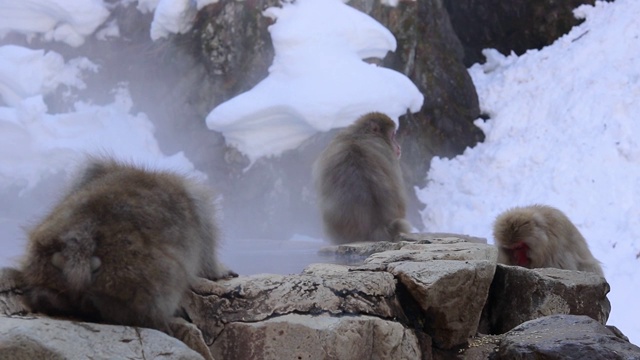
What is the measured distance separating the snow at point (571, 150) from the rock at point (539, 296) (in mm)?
3546

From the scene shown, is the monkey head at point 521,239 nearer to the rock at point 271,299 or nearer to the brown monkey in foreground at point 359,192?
the brown monkey in foreground at point 359,192

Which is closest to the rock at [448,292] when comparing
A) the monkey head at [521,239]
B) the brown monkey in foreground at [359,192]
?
the monkey head at [521,239]

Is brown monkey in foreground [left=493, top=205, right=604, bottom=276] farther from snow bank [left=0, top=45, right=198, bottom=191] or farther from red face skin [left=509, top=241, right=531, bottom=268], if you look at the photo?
snow bank [left=0, top=45, right=198, bottom=191]

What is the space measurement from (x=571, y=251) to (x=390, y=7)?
4719mm

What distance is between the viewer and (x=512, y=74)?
9.88 m

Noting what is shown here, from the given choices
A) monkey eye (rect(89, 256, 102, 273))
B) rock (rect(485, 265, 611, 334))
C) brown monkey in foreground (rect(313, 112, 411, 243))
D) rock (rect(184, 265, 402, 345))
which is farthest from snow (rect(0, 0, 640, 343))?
monkey eye (rect(89, 256, 102, 273))

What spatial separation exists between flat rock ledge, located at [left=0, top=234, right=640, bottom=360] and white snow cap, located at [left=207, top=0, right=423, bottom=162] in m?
4.48

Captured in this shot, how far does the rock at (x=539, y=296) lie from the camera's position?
3.32 m

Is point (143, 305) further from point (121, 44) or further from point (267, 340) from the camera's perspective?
point (121, 44)

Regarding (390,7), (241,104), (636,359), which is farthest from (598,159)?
(636,359)

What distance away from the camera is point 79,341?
199 centimetres

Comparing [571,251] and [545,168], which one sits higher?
[545,168]

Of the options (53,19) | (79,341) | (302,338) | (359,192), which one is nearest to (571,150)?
(359,192)

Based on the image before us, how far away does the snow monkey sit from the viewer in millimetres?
2137
